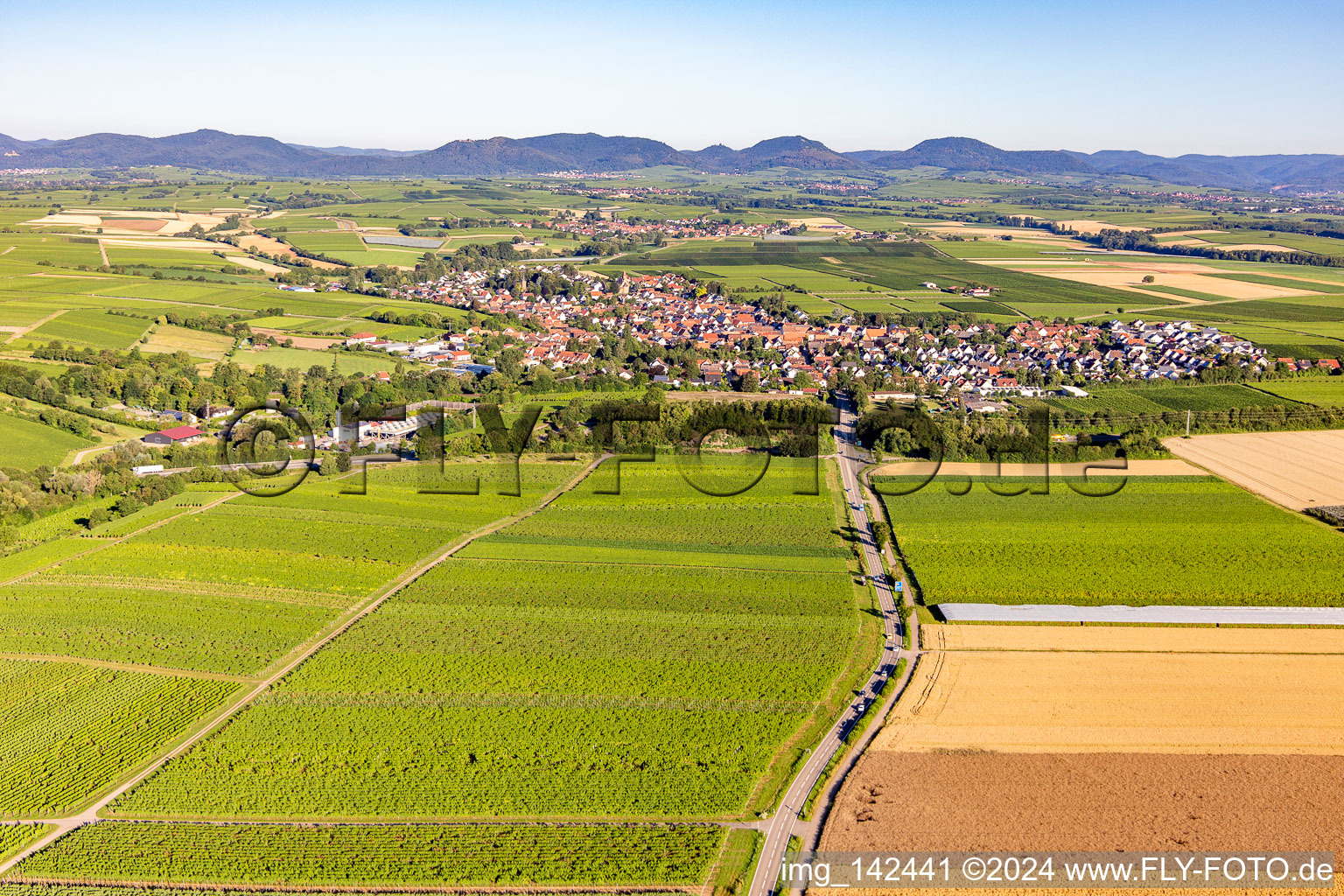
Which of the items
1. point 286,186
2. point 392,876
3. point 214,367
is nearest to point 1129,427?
point 392,876

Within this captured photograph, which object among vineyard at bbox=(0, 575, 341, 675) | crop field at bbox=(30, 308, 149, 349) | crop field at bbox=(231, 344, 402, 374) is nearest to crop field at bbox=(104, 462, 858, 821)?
vineyard at bbox=(0, 575, 341, 675)

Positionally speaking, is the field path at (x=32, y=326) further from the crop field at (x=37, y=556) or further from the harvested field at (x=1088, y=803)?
the harvested field at (x=1088, y=803)

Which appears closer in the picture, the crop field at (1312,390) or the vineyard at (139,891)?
the vineyard at (139,891)

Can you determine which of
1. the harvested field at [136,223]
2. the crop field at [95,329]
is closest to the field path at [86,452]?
the crop field at [95,329]

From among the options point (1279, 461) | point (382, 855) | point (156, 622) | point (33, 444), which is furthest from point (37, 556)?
point (1279, 461)

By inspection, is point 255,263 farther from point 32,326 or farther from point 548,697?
point 548,697

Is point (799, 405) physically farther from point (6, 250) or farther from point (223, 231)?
point (223, 231)
